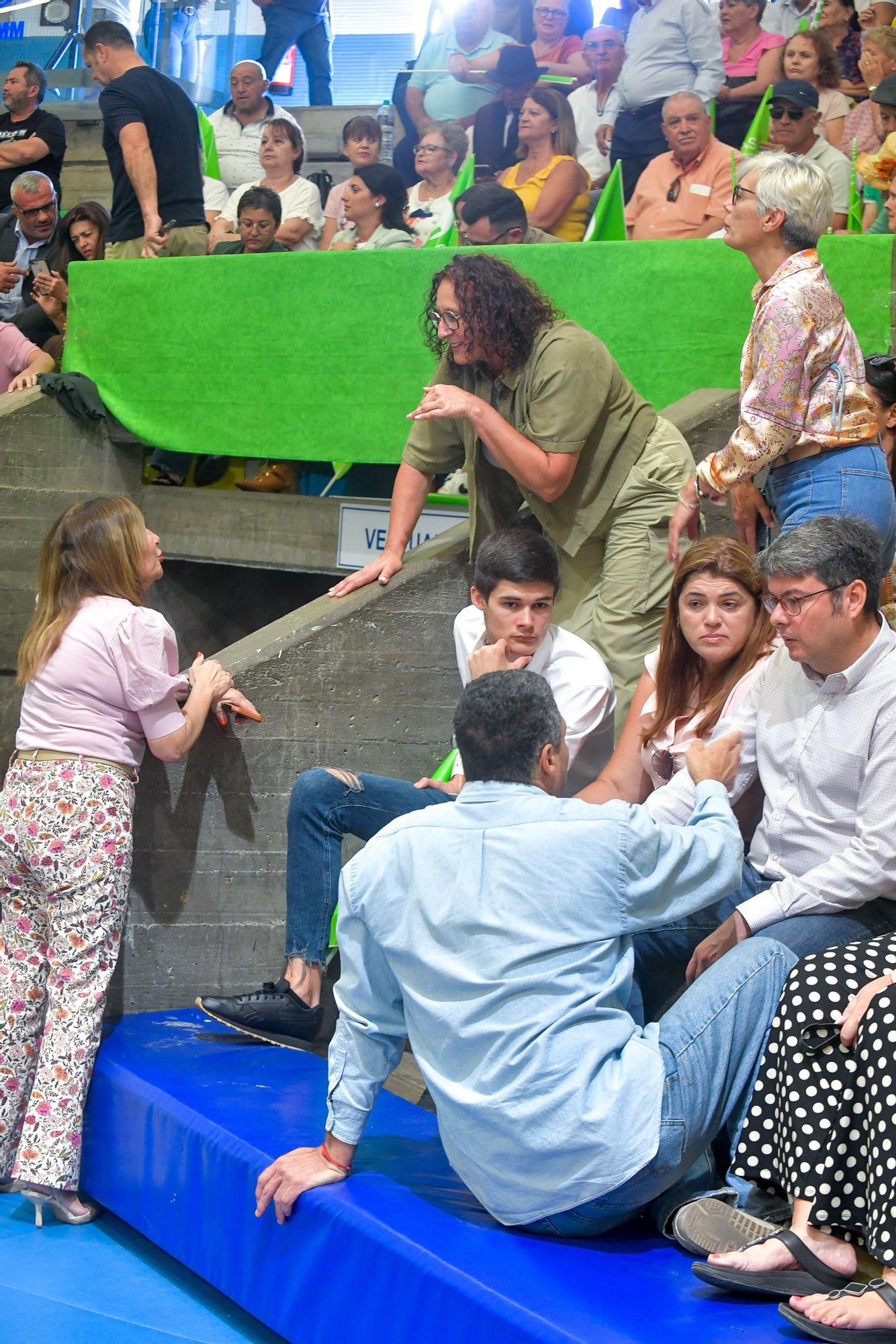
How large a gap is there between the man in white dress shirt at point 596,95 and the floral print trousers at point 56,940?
13.6 ft

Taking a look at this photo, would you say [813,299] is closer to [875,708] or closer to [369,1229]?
[875,708]

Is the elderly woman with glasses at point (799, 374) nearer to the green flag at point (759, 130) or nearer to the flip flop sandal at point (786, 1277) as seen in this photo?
the flip flop sandal at point (786, 1277)

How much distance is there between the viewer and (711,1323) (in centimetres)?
188

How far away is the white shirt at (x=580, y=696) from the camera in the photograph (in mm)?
3236

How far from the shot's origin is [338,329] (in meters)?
5.10

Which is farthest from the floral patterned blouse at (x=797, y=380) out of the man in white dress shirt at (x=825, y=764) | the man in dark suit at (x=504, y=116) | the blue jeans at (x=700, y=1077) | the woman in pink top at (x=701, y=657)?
the man in dark suit at (x=504, y=116)

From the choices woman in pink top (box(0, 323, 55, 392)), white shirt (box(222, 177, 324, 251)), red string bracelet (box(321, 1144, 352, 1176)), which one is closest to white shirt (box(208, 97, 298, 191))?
white shirt (box(222, 177, 324, 251))

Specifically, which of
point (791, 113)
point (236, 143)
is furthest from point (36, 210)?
point (791, 113)

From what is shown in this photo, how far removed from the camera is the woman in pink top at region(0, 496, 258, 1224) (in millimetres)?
3135

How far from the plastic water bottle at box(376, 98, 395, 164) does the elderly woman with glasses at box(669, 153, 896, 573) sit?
4.82 metres

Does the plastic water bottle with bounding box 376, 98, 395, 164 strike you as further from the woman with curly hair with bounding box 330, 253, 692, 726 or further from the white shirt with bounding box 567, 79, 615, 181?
the woman with curly hair with bounding box 330, 253, 692, 726

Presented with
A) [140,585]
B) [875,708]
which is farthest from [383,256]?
[875,708]

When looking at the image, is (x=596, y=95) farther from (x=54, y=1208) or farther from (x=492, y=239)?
(x=54, y=1208)

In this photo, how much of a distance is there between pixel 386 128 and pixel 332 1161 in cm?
651
